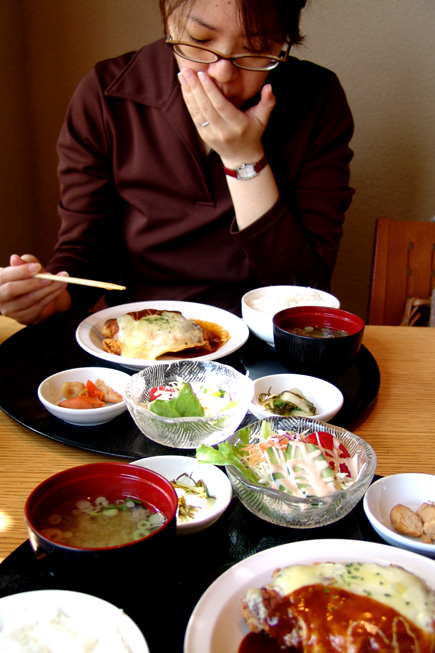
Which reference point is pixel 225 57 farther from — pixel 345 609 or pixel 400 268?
pixel 345 609

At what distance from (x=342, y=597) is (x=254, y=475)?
0.31m

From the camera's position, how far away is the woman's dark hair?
1.69 metres

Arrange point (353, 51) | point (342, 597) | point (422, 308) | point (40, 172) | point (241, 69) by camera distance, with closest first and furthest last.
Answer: point (342, 597)
point (241, 69)
point (422, 308)
point (353, 51)
point (40, 172)

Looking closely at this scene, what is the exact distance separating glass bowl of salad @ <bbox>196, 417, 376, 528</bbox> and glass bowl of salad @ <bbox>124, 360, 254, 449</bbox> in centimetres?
10

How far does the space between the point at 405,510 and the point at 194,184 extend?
5.12 ft

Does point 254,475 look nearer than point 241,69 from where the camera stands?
Yes

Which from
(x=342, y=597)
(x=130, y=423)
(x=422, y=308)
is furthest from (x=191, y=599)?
(x=422, y=308)

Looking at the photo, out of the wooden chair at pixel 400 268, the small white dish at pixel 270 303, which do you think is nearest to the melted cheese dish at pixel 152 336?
the small white dish at pixel 270 303

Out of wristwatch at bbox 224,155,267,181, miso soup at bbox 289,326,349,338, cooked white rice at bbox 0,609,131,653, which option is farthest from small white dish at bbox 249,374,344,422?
wristwatch at bbox 224,155,267,181

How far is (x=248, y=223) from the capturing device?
204 centimetres

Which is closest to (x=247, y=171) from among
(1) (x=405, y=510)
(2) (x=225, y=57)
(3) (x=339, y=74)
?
(2) (x=225, y=57)

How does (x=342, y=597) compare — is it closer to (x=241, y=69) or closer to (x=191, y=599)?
(x=191, y=599)

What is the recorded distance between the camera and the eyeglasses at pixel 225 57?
1.74 metres

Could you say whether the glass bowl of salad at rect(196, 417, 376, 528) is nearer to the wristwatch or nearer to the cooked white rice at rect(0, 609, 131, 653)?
the cooked white rice at rect(0, 609, 131, 653)
